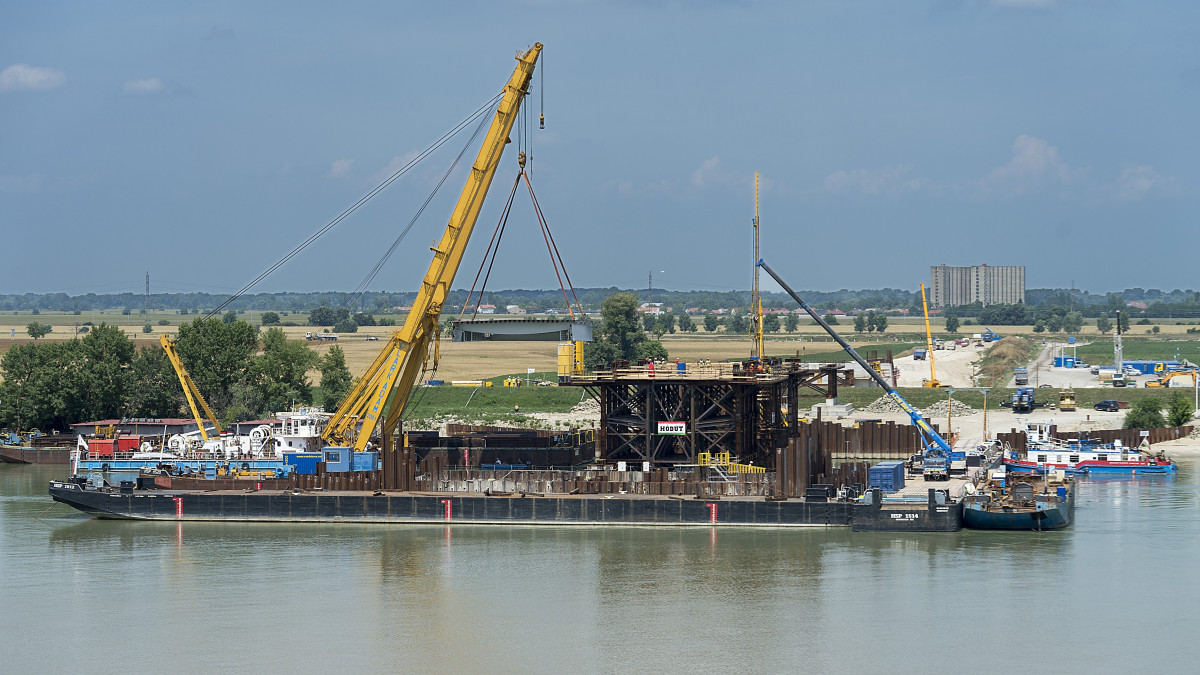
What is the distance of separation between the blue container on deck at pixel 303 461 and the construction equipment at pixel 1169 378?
244 feet

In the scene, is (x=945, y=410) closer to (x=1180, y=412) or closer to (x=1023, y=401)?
(x=1023, y=401)

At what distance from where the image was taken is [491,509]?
61344 mm

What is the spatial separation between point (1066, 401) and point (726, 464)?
52634 millimetres

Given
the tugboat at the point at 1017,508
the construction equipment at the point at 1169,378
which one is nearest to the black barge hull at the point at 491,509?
the tugboat at the point at 1017,508

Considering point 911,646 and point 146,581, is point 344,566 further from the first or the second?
point 911,646

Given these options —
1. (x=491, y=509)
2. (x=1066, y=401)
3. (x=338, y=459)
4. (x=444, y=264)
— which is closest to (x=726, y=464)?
(x=491, y=509)

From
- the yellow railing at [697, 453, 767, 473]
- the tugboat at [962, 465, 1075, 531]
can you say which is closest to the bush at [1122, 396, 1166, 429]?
the tugboat at [962, 465, 1075, 531]

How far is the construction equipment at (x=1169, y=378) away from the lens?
115900mm

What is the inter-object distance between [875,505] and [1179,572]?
12385 mm

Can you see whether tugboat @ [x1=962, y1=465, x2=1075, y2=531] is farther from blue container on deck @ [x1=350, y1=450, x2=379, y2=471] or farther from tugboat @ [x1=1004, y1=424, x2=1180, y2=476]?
blue container on deck @ [x1=350, y1=450, x2=379, y2=471]

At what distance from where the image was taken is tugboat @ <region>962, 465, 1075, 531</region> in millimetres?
57344

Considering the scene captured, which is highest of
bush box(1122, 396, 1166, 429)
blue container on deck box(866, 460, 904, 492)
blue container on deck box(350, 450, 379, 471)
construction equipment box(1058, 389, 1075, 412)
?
construction equipment box(1058, 389, 1075, 412)

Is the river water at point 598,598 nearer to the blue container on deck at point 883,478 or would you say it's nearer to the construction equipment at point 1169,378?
the blue container on deck at point 883,478

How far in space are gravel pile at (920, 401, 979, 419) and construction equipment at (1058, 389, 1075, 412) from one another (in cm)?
623
